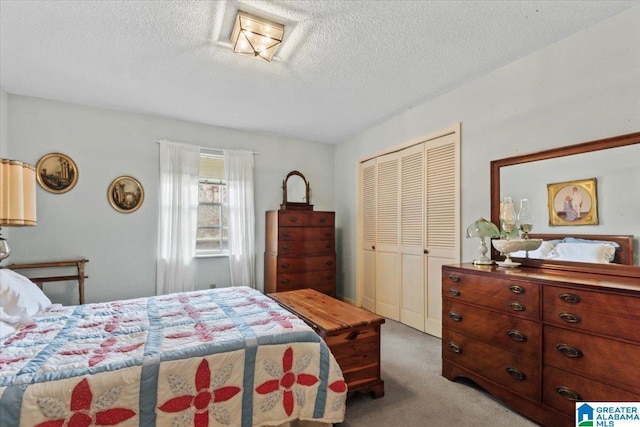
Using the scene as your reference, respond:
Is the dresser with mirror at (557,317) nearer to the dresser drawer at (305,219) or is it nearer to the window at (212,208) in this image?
the dresser drawer at (305,219)

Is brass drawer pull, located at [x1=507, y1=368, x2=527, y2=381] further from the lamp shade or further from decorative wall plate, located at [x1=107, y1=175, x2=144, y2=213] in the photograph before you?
decorative wall plate, located at [x1=107, y1=175, x2=144, y2=213]

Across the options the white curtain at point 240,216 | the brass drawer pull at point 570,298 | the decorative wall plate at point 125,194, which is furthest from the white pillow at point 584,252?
the decorative wall plate at point 125,194

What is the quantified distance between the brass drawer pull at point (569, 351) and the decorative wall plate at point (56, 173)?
462 centimetres

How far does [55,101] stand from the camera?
3.28 m

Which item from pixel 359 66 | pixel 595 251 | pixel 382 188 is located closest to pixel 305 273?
pixel 382 188

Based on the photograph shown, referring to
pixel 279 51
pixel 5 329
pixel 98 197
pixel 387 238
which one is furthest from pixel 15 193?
pixel 387 238

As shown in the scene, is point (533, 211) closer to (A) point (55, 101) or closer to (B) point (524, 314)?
(B) point (524, 314)

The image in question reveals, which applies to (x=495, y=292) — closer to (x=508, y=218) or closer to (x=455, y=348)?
(x=455, y=348)

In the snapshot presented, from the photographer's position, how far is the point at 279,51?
2.33 metres

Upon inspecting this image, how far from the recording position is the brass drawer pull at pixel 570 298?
5.27ft

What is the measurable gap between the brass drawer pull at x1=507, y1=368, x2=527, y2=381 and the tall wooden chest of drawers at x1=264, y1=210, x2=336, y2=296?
2.60m

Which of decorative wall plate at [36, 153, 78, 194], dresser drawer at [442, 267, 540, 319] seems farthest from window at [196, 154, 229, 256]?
dresser drawer at [442, 267, 540, 319]


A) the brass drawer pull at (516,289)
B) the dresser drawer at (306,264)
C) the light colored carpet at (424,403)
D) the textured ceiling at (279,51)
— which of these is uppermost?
the textured ceiling at (279,51)

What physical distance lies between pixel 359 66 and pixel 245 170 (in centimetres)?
231
